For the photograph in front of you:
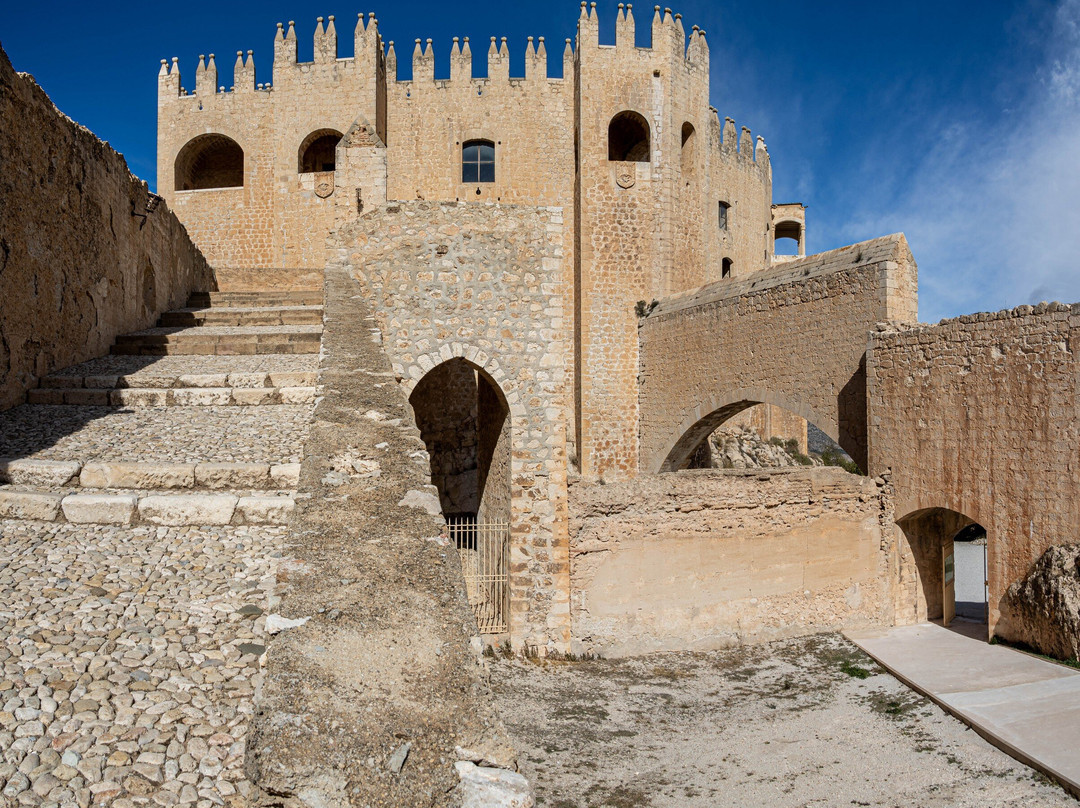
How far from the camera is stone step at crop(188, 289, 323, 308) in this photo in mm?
10789

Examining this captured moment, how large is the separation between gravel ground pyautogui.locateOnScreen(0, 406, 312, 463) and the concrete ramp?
6.31 metres

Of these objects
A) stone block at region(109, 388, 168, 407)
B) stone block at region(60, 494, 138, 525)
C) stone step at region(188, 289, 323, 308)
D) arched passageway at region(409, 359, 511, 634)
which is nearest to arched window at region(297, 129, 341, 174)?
stone step at region(188, 289, 323, 308)

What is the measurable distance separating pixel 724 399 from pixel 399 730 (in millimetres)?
14035

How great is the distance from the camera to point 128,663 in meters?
2.33

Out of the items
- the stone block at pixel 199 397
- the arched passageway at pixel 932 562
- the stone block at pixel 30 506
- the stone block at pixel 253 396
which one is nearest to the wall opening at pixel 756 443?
the arched passageway at pixel 932 562

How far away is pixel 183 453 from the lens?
4.42m

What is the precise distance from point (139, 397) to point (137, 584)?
11.1 ft

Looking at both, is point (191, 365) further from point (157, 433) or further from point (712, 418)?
point (712, 418)

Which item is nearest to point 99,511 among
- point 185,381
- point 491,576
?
point 185,381

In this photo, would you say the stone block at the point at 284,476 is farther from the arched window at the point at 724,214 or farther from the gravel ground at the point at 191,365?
the arched window at the point at 724,214

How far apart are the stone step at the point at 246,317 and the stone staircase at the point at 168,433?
3.93 ft

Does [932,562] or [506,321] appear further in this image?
[932,562]

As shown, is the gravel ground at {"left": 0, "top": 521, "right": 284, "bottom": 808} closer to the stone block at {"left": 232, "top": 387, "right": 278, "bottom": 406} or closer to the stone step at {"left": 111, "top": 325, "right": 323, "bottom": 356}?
the stone block at {"left": 232, "top": 387, "right": 278, "bottom": 406}

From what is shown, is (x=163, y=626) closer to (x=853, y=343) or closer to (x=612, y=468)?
(x=853, y=343)
